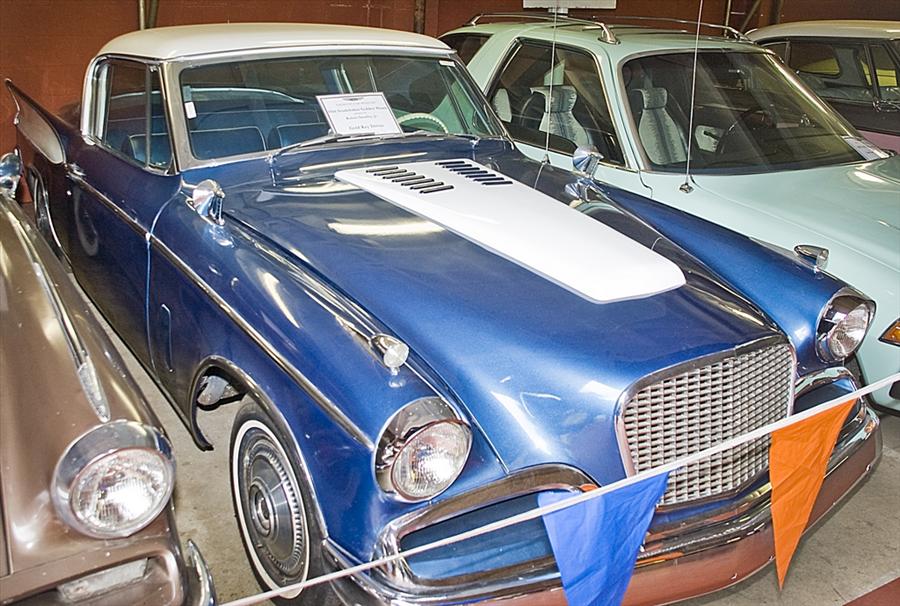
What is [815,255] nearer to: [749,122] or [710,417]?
[710,417]

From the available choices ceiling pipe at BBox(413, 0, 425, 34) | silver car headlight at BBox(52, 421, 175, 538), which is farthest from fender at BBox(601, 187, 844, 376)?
ceiling pipe at BBox(413, 0, 425, 34)

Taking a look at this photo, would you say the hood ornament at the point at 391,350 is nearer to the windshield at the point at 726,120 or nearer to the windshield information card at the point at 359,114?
the windshield information card at the point at 359,114

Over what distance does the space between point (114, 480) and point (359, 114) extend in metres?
1.91

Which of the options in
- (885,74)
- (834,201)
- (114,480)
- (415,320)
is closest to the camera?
(114,480)

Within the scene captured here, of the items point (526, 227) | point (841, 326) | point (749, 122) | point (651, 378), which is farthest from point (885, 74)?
point (651, 378)

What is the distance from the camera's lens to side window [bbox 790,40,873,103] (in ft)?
18.7

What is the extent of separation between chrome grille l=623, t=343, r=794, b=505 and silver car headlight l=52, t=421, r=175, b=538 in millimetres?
1044

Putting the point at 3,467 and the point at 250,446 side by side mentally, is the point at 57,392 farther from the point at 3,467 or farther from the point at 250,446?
the point at 250,446

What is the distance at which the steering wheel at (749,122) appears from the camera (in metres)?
3.92

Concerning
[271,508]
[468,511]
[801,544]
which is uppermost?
[468,511]

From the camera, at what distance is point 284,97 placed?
3.11 metres

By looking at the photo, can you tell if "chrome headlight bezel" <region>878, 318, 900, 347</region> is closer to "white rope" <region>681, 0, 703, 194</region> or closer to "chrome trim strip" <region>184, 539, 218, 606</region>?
"white rope" <region>681, 0, 703, 194</region>

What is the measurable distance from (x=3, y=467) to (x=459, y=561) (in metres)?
0.92

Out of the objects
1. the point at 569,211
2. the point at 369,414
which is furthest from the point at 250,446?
the point at 569,211
